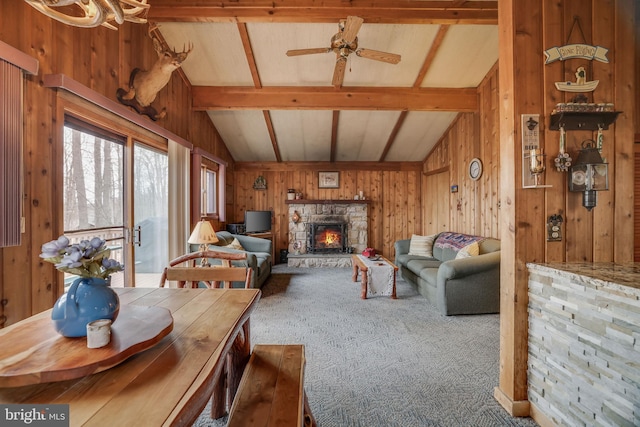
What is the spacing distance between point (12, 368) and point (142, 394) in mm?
382

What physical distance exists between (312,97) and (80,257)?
3.97m

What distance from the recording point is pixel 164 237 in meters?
3.68

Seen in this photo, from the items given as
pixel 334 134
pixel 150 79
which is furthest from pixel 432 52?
pixel 150 79

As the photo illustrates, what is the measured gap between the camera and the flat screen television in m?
6.12

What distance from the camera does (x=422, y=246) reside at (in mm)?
4926

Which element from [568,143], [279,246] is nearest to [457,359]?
[568,143]

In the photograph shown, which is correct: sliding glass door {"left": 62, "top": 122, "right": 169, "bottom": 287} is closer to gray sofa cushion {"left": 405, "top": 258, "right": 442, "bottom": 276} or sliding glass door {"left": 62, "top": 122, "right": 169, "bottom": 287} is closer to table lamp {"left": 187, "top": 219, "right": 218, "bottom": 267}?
table lamp {"left": 187, "top": 219, "right": 218, "bottom": 267}

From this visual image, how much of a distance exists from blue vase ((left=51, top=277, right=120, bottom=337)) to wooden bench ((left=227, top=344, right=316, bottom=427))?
61cm

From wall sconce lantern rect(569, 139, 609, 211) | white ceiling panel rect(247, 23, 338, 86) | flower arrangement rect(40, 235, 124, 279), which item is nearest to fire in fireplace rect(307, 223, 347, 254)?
white ceiling panel rect(247, 23, 338, 86)

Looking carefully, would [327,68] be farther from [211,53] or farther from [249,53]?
[211,53]

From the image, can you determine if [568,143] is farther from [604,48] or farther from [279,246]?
[279,246]

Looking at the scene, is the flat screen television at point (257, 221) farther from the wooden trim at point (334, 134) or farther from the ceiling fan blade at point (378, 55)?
the ceiling fan blade at point (378, 55)

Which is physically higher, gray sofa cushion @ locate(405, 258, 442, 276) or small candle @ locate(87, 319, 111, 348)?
small candle @ locate(87, 319, 111, 348)

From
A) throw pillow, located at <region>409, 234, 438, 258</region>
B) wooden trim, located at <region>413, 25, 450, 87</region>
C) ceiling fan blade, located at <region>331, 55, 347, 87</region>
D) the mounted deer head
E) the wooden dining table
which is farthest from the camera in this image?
throw pillow, located at <region>409, 234, 438, 258</region>
